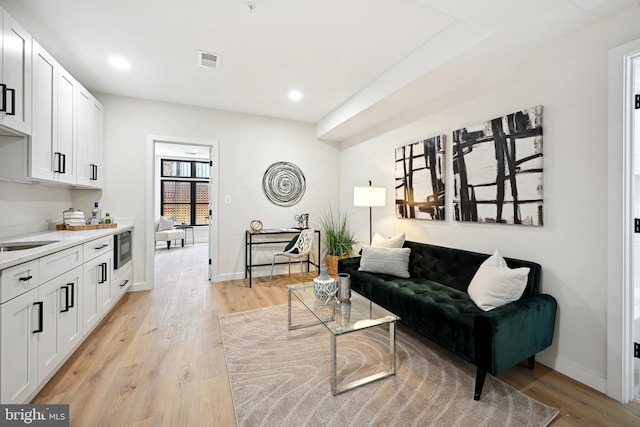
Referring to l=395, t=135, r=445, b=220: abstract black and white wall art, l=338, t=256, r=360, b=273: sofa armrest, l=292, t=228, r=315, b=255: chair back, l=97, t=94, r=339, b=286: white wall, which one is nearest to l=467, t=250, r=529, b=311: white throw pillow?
l=395, t=135, r=445, b=220: abstract black and white wall art

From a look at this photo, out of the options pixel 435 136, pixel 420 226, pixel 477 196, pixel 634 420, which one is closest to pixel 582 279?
pixel 634 420

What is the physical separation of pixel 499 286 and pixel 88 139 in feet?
13.8

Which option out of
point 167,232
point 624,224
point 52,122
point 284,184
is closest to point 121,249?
point 52,122

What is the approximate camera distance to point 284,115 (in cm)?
443

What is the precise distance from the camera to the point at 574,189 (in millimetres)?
1904

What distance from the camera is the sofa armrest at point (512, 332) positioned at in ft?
5.29

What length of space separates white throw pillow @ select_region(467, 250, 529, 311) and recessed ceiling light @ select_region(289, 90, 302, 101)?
2.90m

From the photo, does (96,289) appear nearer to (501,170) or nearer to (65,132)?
(65,132)

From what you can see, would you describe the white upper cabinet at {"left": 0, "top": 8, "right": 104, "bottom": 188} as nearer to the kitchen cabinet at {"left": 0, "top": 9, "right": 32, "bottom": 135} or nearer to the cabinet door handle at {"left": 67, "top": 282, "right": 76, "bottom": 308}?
the kitchen cabinet at {"left": 0, "top": 9, "right": 32, "bottom": 135}

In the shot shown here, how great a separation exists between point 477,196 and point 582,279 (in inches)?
37.9

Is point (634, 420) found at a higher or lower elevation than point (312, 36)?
lower

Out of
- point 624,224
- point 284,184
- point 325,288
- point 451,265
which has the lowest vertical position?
point 325,288

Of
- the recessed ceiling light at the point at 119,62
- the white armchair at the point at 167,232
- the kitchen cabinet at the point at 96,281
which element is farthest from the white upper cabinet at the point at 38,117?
the white armchair at the point at 167,232

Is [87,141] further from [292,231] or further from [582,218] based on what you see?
[582,218]
